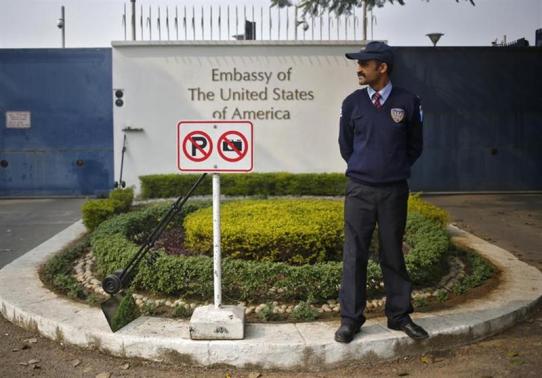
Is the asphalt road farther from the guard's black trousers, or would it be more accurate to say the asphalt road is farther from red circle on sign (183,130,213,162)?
the guard's black trousers

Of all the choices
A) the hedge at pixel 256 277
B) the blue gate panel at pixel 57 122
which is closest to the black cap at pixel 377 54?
the hedge at pixel 256 277

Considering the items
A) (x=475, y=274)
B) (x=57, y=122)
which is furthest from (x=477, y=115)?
Answer: (x=57, y=122)

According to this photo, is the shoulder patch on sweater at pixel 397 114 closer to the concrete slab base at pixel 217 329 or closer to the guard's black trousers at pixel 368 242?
the guard's black trousers at pixel 368 242

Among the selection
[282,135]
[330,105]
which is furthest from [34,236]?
[330,105]

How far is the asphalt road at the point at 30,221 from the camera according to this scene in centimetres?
798

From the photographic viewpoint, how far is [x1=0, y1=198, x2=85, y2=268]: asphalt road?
26.2ft

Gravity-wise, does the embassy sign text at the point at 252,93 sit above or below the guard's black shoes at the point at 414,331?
above

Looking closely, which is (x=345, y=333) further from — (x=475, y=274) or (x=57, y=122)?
(x=57, y=122)

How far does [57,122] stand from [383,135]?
11135 mm

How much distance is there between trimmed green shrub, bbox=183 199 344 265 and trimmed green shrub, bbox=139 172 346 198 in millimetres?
5434

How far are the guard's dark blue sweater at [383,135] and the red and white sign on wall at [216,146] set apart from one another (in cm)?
Answer: 74

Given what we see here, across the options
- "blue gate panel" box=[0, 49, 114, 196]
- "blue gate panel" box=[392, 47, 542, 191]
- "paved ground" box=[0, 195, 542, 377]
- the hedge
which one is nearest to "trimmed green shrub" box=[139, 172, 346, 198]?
"blue gate panel" box=[0, 49, 114, 196]

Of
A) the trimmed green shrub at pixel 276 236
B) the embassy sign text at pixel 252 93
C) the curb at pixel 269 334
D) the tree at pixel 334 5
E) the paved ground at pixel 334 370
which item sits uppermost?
the tree at pixel 334 5

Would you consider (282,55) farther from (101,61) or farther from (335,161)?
(101,61)
